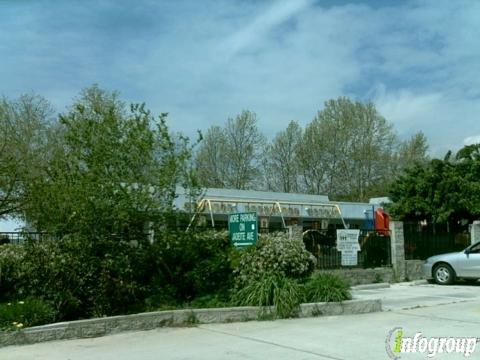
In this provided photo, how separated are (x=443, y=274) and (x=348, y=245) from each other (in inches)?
130

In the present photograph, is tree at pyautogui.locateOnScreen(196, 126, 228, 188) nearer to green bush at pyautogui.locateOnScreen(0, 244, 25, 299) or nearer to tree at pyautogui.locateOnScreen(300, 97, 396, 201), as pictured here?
tree at pyautogui.locateOnScreen(300, 97, 396, 201)

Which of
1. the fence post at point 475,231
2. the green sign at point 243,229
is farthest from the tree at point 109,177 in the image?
the fence post at point 475,231

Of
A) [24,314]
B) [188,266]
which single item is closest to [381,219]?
[188,266]

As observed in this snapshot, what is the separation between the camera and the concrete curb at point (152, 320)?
9.12m

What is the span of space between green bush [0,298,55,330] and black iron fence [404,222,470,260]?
14.3 meters

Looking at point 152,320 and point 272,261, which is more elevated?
point 272,261

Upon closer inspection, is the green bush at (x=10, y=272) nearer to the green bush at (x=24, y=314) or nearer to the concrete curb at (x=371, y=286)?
the green bush at (x=24, y=314)

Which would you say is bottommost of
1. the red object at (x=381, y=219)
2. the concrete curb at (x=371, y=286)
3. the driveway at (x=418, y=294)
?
the driveway at (x=418, y=294)

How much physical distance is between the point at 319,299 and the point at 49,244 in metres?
5.37

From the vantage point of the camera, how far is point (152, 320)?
1038 centimetres

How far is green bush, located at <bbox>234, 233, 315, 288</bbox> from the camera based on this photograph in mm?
12359

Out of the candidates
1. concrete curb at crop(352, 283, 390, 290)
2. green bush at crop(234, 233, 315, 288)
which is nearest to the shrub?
green bush at crop(234, 233, 315, 288)

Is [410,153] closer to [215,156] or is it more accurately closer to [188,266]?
[215,156]

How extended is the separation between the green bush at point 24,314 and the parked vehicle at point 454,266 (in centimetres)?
1310
